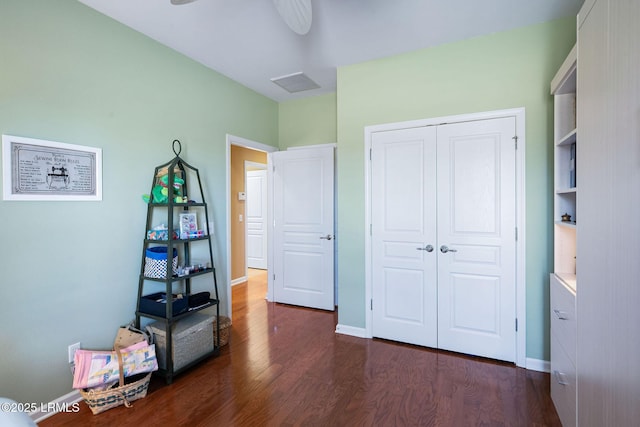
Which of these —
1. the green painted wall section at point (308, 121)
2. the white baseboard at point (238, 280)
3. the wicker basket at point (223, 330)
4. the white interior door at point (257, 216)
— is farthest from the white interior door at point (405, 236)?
the white interior door at point (257, 216)

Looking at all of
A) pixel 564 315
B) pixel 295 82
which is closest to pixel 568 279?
pixel 564 315

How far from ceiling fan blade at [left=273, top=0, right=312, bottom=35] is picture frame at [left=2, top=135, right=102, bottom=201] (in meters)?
1.67

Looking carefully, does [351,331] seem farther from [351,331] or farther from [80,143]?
[80,143]

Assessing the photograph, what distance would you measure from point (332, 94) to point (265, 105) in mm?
903

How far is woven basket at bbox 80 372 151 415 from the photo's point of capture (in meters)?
1.89

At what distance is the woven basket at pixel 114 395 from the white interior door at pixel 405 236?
2.03 m

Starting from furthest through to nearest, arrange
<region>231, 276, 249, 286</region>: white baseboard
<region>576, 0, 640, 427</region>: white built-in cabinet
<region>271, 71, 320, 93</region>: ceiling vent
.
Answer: <region>231, 276, 249, 286</region>: white baseboard < <region>271, 71, 320, 93</region>: ceiling vent < <region>576, 0, 640, 427</region>: white built-in cabinet

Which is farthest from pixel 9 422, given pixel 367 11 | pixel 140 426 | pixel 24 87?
pixel 367 11

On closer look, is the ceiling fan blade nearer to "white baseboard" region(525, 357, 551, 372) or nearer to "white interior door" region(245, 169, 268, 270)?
"white baseboard" region(525, 357, 551, 372)

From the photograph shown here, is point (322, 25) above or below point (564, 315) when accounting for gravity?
above

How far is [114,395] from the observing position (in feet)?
6.34

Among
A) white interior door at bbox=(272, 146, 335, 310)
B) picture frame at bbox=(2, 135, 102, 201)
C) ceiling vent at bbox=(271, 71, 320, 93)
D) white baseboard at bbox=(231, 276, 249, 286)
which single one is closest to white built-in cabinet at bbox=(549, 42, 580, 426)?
white interior door at bbox=(272, 146, 335, 310)

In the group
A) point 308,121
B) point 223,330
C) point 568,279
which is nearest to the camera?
point 568,279

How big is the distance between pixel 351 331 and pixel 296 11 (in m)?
2.79
